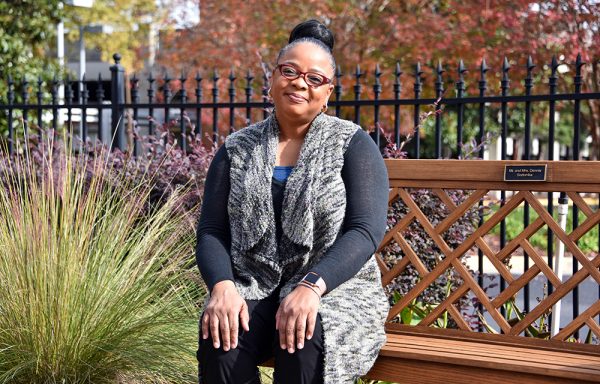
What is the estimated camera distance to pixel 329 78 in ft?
10.7

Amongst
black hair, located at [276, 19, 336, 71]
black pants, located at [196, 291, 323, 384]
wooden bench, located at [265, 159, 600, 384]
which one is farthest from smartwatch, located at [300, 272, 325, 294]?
black hair, located at [276, 19, 336, 71]

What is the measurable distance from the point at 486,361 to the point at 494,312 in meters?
0.48

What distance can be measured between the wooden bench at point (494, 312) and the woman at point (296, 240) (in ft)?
0.77

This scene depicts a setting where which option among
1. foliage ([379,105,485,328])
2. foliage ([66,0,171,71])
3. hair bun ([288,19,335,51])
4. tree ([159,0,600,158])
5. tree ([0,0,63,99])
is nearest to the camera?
hair bun ([288,19,335,51])

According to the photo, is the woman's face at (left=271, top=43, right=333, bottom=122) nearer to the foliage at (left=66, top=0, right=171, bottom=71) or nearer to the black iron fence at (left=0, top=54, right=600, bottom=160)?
the black iron fence at (left=0, top=54, right=600, bottom=160)

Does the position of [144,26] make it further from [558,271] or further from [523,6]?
[558,271]

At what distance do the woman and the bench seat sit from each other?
0.14m

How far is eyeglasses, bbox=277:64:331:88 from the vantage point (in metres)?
3.23

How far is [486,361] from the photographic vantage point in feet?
10.3

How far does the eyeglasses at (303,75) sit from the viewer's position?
10.6 ft

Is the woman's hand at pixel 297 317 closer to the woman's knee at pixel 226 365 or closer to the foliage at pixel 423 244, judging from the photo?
the woman's knee at pixel 226 365

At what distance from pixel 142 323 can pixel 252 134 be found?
2.87ft

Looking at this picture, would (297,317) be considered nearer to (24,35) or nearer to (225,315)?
(225,315)

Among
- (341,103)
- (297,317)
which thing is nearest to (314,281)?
(297,317)
